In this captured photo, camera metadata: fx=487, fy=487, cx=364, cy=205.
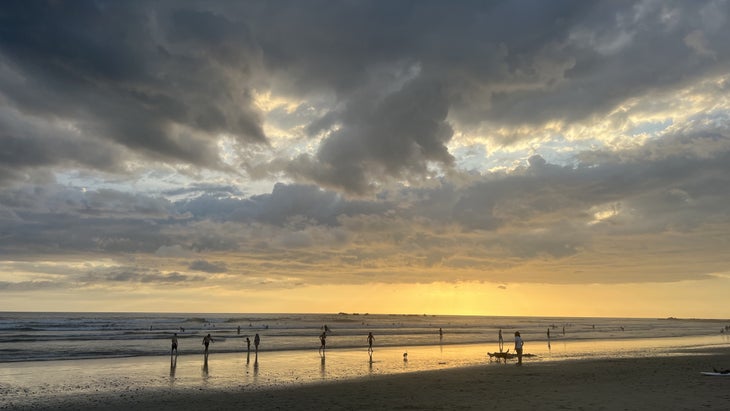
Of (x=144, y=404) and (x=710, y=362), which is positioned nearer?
(x=144, y=404)

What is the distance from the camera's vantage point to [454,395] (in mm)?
23250

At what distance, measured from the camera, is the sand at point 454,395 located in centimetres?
2031

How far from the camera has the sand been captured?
20312mm

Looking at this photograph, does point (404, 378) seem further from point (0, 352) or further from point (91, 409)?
point (0, 352)

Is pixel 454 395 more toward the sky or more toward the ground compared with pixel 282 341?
more toward the sky

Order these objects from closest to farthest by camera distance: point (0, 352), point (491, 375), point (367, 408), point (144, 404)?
point (367, 408) < point (144, 404) < point (491, 375) < point (0, 352)

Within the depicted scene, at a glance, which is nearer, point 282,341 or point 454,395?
point 454,395

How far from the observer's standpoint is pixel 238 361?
4191cm

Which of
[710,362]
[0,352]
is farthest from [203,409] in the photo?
[0,352]

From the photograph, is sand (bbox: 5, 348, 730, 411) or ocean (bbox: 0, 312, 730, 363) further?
ocean (bbox: 0, 312, 730, 363)

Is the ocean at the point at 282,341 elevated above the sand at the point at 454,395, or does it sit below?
below

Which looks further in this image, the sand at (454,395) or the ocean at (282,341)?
the ocean at (282,341)

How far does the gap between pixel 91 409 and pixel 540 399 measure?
19.6m

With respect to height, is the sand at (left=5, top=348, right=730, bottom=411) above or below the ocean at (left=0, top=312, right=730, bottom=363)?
above
